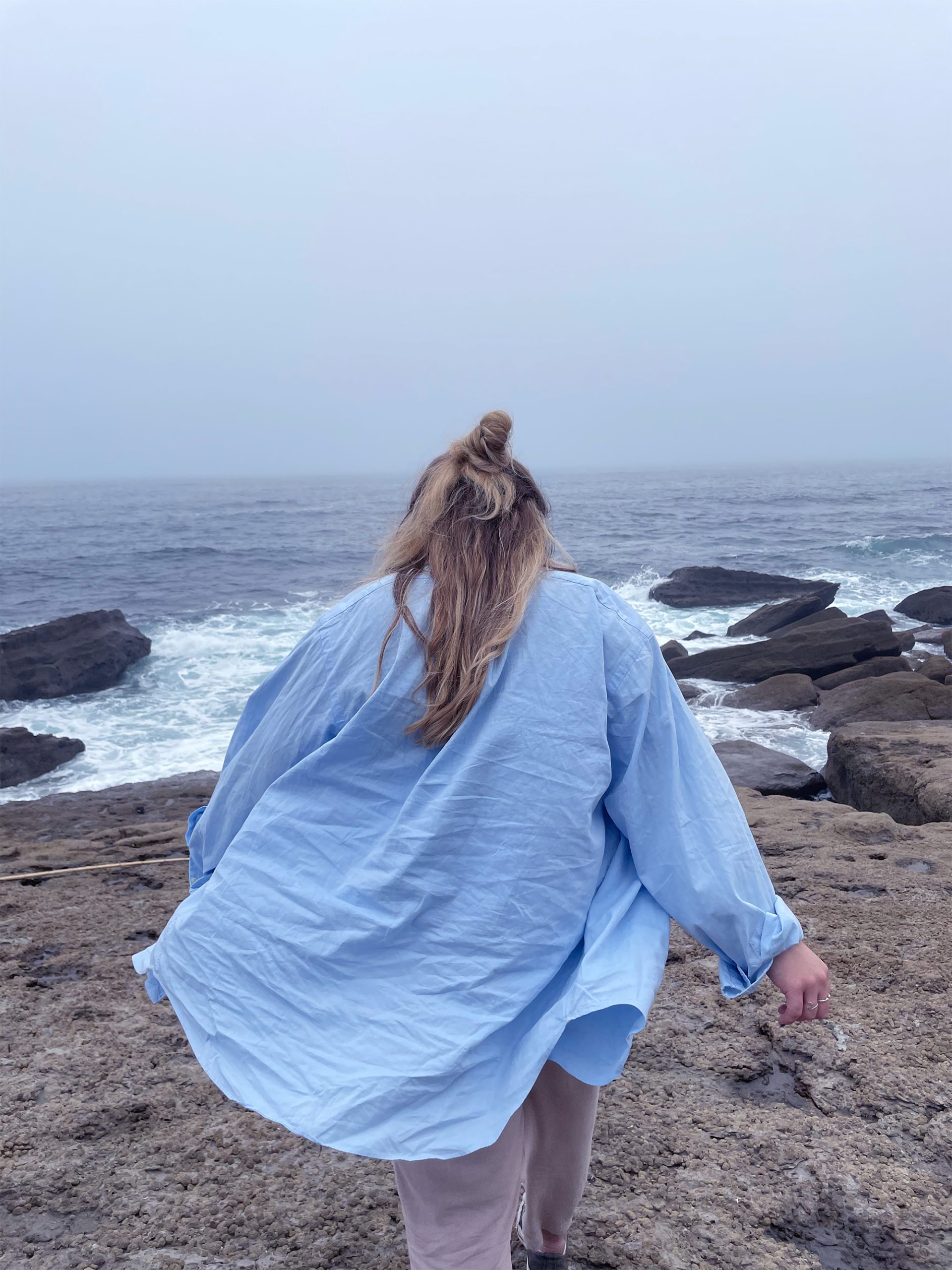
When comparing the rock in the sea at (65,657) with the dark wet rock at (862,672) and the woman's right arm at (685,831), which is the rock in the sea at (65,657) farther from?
the woman's right arm at (685,831)

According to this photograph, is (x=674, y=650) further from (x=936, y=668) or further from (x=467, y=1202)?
(x=467, y=1202)

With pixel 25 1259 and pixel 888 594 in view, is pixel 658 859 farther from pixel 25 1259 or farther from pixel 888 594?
pixel 888 594

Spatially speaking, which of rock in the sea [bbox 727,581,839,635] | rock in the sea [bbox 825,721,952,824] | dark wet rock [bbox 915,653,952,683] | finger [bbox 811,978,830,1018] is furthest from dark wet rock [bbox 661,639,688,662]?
finger [bbox 811,978,830,1018]

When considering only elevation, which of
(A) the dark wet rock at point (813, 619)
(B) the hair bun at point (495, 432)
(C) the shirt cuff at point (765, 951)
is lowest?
(A) the dark wet rock at point (813, 619)

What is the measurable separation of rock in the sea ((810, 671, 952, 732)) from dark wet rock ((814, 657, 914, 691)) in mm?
1156

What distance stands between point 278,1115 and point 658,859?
0.66 m

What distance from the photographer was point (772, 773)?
739cm

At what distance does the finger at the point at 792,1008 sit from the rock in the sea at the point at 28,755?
935 centimetres

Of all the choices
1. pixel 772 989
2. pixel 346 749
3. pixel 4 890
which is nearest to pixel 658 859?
pixel 346 749

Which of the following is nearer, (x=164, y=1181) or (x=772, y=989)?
(x=164, y=1181)

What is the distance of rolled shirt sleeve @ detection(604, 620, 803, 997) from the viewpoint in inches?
51.2

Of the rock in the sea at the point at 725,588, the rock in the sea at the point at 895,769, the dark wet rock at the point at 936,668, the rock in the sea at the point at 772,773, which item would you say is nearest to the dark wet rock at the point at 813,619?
the dark wet rock at the point at 936,668

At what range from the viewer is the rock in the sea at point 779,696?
10.4 metres

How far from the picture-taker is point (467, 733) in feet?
4.21
